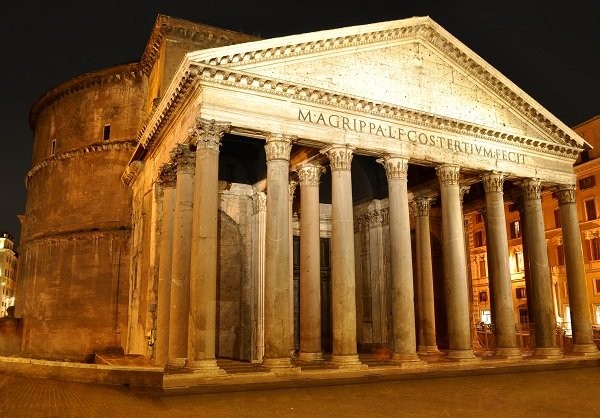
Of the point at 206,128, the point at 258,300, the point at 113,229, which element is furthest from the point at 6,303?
the point at 206,128

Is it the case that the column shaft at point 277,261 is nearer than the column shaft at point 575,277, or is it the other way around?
the column shaft at point 277,261

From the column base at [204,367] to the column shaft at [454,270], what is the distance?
6.86 meters

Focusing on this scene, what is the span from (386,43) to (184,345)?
9879mm

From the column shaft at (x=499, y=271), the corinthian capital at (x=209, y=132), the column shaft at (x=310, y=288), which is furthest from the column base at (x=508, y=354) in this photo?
the corinthian capital at (x=209, y=132)

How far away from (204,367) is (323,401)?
2782 mm

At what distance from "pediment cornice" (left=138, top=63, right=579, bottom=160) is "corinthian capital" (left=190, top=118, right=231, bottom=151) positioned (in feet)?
3.08

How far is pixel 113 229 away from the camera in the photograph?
21.0 meters

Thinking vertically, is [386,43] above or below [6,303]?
above

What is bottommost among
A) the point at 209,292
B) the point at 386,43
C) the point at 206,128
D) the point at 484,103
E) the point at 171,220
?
the point at 209,292

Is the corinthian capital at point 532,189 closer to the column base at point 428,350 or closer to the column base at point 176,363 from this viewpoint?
the column base at point 428,350

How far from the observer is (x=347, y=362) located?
12.0 m

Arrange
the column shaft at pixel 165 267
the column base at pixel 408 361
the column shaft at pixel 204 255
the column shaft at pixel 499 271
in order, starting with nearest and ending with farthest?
the column shaft at pixel 204 255, the column base at pixel 408 361, the column shaft at pixel 165 267, the column shaft at pixel 499 271

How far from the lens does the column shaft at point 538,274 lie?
50.8 feet

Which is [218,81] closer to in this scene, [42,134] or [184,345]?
[184,345]
